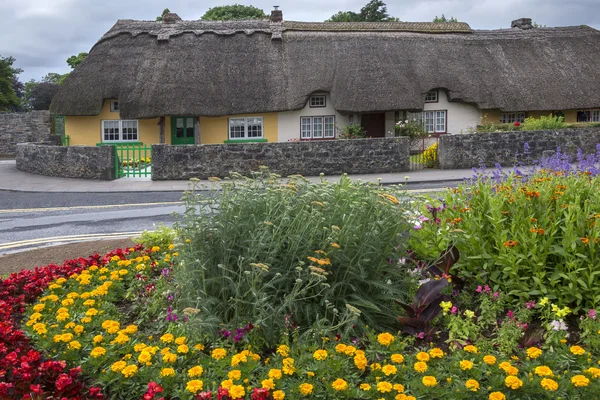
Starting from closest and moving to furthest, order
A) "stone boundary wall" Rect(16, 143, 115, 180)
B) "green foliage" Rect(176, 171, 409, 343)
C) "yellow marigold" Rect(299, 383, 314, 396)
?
"yellow marigold" Rect(299, 383, 314, 396) → "green foliage" Rect(176, 171, 409, 343) → "stone boundary wall" Rect(16, 143, 115, 180)

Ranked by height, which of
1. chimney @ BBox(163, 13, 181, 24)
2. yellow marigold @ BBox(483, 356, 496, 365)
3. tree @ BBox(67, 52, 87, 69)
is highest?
tree @ BBox(67, 52, 87, 69)

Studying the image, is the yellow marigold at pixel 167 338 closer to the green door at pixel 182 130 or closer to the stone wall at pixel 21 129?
the green door at pixel 182 130

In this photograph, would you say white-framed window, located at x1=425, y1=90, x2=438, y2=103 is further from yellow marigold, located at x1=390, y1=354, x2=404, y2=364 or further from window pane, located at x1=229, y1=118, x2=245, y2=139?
yellow marigold, located at x1=390, y1=354, x2=404, y2=364

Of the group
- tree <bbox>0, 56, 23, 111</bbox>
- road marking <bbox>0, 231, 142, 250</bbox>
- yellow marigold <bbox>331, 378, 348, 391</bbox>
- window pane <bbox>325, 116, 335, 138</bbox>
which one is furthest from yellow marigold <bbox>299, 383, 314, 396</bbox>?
tree <bbox>0, 56, 23, 111</bbox>

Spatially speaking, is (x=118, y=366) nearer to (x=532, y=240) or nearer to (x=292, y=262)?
(x=292, y=262)

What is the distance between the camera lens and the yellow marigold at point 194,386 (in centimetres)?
335

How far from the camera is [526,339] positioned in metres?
4.07

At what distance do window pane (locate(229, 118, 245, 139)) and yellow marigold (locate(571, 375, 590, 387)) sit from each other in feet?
90.5

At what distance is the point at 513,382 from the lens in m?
3.26

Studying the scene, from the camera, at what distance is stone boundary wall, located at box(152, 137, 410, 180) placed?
19.7 m

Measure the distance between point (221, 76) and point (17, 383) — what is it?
2603 centimetres

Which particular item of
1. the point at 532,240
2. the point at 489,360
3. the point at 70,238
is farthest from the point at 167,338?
the point at 70,238

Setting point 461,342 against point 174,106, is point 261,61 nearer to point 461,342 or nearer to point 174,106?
point 174,106

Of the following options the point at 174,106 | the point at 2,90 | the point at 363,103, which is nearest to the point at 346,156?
the point at 363,103
